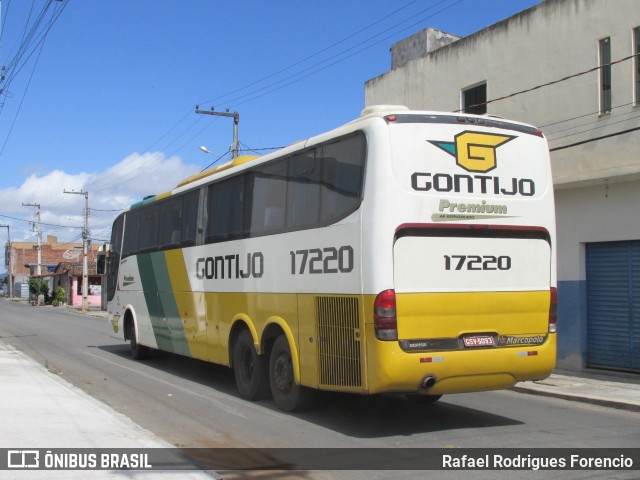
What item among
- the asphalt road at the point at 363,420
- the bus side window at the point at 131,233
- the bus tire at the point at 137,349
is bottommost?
the asphalt road at the point at 363,420

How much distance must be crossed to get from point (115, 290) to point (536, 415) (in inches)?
435

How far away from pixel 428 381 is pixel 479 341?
804 millimetres

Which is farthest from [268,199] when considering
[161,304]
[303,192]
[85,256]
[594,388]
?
→ [85,256]

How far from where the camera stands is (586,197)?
13.6 meters

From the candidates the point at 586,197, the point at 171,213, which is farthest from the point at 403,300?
the point at 586,197

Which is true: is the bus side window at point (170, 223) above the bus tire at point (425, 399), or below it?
above

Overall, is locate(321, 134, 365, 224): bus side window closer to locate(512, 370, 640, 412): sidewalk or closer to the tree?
locate(512, 370, 640, 412): sidewalk

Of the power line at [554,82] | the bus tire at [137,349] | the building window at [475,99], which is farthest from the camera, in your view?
the building window at [475,99]

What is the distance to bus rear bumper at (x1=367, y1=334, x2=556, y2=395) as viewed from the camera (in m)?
7.04

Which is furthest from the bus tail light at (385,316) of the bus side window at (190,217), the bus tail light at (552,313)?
A: the bus side window at (190,217)

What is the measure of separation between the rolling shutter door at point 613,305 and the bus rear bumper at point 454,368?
581 cm

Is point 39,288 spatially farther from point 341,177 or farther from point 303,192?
point 341,177

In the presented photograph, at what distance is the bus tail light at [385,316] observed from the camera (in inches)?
278

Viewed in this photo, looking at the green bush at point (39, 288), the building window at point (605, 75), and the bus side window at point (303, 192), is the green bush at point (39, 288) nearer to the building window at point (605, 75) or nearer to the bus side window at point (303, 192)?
the building window at point (605, 75)
